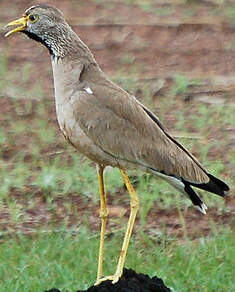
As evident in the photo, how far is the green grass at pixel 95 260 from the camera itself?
605 cm

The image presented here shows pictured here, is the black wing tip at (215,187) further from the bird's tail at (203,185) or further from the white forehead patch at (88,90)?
the white forehead patch at (88,90)

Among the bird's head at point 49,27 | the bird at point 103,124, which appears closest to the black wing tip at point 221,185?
the bird at point 103,124

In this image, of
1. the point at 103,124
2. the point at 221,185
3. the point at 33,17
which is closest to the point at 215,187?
the point at 221,185

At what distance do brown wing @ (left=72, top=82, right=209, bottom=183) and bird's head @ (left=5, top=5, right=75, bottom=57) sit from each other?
0.35 m

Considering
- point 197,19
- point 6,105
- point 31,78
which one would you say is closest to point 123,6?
point 197,19

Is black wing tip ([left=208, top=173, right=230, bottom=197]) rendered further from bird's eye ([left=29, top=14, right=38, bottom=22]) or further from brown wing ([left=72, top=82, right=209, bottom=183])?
bird's eye ([left=29, top=14, right=38, bottom=22])

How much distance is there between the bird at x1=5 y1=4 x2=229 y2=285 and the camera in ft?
18.1

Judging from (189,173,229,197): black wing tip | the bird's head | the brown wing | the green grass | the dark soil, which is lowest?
the green grass

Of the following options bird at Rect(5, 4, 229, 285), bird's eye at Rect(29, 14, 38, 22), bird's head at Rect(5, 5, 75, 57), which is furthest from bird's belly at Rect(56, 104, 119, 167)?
bird's eye at Rect(29, 14, 38, 22)

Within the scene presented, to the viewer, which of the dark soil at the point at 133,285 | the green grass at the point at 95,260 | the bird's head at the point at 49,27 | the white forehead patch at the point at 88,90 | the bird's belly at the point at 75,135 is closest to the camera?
the dark soil at the point at 133,285

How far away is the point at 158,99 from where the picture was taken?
895cm

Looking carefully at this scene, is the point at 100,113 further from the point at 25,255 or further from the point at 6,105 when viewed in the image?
the point at 6,105

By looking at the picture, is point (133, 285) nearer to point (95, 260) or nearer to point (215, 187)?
point (215, 187)

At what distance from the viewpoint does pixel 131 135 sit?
5.73 m
